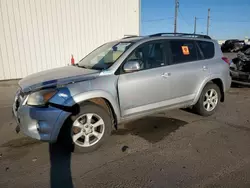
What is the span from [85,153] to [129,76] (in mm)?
1426

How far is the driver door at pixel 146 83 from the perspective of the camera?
11.6 feet

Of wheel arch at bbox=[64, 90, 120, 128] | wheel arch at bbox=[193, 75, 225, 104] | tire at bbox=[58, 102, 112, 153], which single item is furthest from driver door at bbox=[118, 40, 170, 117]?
wheel arch at bbox=[193, 75, 225, 104]

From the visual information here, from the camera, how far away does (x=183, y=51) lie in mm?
4320

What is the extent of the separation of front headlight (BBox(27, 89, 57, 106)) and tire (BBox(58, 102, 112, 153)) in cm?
43

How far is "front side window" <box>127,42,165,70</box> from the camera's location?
147 inches

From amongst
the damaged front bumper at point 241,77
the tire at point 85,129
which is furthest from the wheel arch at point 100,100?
the damaged front bumper at point 241,77

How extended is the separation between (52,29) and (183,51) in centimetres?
708

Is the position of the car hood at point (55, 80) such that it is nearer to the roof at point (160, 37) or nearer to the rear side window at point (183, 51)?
the roof at point (160, 37)

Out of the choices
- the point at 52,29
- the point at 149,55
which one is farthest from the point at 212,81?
the point at 52,29

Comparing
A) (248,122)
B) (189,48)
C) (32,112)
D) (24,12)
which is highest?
(24,12)

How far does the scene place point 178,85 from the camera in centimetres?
414

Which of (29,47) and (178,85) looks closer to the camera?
(178,85)

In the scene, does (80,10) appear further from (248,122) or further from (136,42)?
(248,122)

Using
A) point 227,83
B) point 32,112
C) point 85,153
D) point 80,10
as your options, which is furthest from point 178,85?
point 80,10
